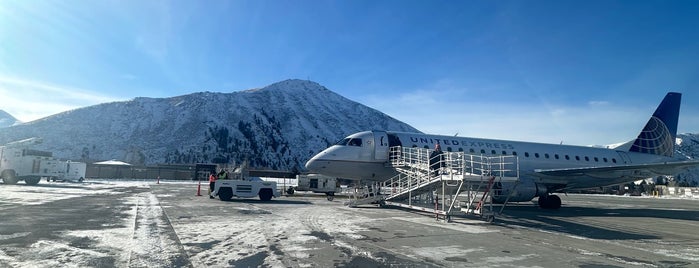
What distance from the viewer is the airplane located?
2212cm

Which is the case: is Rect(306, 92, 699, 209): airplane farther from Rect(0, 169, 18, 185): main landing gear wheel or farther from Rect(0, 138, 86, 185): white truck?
Rect(0, 138, 86, 185): white truck

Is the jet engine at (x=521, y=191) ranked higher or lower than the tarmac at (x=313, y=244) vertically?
higher

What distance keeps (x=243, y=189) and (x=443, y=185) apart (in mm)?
14173

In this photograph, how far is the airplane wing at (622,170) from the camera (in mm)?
21547

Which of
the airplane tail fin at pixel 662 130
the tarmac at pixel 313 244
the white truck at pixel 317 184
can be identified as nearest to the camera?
the tarmac at pixel 313 244

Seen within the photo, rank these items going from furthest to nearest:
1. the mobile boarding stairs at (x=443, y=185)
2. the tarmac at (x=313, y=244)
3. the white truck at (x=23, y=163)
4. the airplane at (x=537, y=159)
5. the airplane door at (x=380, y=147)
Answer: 1. the white truck at (x=23, y=163)
2. the airplane door at (x=380, y=147)
3. the airplane at (x=537, y=159)
4. the mobile boarding stairs at (x=443, y=185)
5. the tarmac at (x=313, y=244)

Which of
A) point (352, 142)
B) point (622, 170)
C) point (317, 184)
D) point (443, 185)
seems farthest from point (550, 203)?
point (317, 184)

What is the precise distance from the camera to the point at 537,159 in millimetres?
26625

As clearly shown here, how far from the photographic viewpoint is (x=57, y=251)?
7.68 m

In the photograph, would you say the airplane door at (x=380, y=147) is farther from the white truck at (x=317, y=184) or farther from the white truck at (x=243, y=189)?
the white truck at (x=317, y=184)

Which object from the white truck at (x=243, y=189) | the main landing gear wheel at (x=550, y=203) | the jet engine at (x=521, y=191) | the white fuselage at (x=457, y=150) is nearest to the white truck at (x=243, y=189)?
the white truck at (x=243, y=189)

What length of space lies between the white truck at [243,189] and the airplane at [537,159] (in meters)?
4.25

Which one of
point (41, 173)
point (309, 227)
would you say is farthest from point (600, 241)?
point (41, 173)

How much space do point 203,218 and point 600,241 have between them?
12.7m
